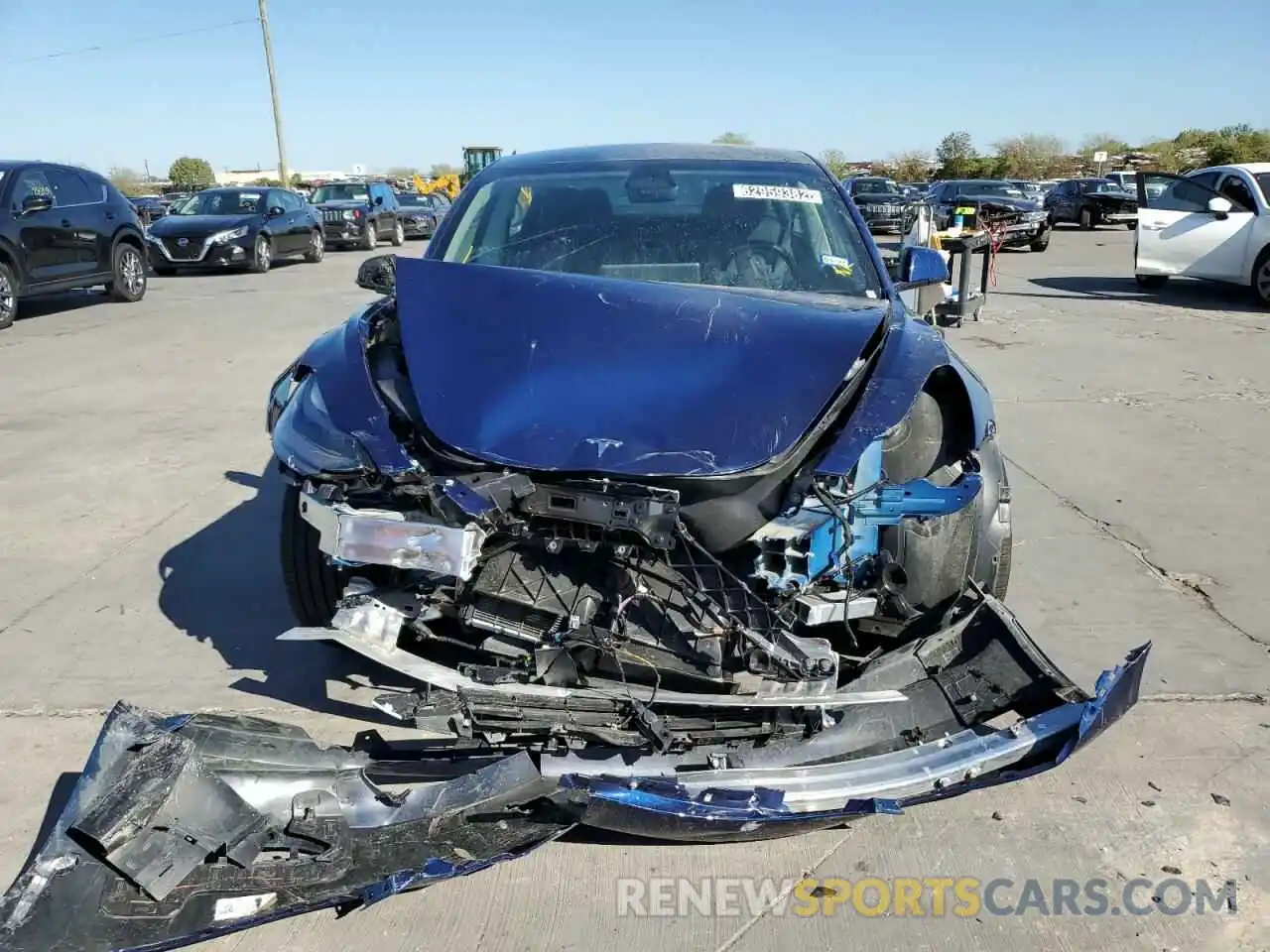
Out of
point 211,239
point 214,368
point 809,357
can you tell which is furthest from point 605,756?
point 211,239

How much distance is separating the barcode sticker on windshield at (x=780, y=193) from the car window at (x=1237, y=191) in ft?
34.7

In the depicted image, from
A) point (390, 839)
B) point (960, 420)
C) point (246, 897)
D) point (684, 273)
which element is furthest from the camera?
point (684, 273)

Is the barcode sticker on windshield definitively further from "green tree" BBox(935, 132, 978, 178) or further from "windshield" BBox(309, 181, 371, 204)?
"green tree" BBox(935, 132, 978, 178)

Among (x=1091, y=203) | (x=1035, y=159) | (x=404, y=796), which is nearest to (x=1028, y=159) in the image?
(x=1035, y=159)

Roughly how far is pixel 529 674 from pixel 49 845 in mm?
1119

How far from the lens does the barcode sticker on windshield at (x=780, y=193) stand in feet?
13.0

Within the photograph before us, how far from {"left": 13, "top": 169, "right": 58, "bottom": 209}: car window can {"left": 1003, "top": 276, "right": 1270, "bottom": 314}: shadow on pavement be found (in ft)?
41.5

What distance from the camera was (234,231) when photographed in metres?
16.7

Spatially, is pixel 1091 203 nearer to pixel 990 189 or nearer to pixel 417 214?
pixel 990 189

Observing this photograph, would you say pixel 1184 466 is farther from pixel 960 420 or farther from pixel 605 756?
pixel 605 756

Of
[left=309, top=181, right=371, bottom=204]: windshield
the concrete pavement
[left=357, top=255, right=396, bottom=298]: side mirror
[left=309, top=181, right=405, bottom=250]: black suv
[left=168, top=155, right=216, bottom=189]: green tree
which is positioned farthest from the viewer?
[left=168, top=155, right=216, bottom=189]: green tree

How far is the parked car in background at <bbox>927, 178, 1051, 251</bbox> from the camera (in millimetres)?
20625

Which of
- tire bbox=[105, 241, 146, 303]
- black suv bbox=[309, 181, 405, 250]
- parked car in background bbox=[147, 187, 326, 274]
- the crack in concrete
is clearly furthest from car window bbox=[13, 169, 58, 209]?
the crack in concrete

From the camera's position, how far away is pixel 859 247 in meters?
3.83
